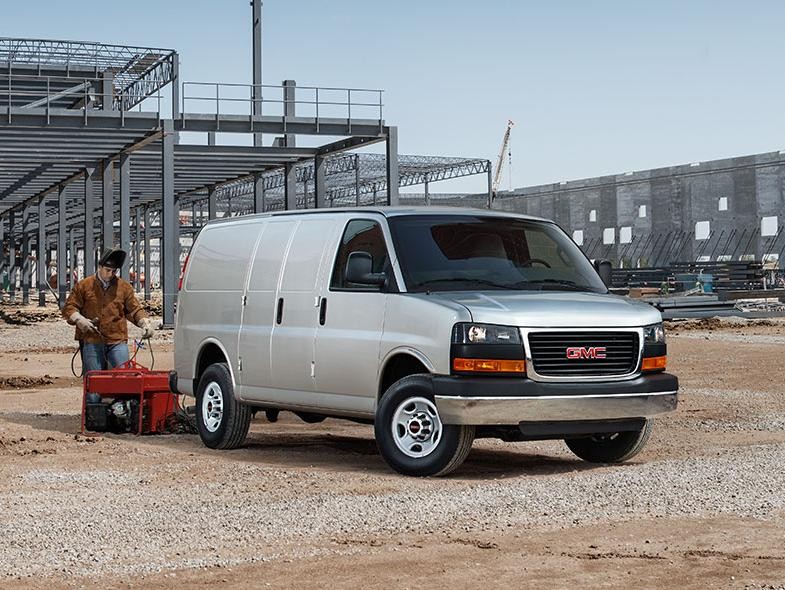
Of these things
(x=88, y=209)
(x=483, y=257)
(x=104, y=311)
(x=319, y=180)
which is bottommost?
(x=104, y=311)

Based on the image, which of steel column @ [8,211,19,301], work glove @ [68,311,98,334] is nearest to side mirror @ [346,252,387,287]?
work glove @ [68,311,98,334]

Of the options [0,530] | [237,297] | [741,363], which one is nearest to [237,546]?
[0,530]

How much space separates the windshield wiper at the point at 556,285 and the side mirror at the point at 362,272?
1072 millimetres

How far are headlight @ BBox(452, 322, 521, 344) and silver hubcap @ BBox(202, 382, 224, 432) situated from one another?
10.2 feet

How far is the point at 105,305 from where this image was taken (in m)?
13.8

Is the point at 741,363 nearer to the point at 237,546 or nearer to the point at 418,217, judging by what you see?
the point at 418,217

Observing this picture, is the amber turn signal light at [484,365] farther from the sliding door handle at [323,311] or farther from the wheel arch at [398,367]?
the sliding door handle at [323,311]

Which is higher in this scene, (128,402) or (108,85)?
(108,85)

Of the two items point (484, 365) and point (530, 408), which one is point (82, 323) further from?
point (530, 408)

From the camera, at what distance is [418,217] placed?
10789mm

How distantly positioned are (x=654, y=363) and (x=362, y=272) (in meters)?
2.34

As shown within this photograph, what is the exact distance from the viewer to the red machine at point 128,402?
1308 centimetres

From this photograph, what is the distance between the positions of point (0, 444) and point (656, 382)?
5858 millimetres

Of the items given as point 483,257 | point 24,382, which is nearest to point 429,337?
point 483,257
